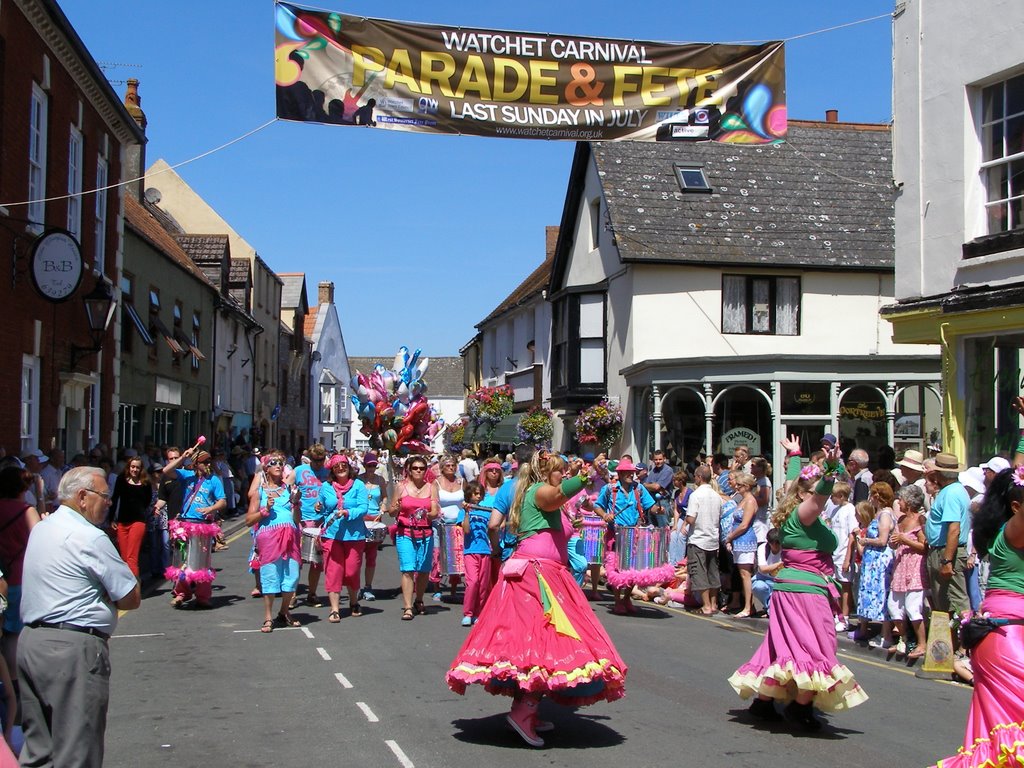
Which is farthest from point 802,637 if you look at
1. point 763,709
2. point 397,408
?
point 397,408

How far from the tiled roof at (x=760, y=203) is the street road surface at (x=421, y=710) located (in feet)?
50.0

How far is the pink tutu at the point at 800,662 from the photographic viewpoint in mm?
7352

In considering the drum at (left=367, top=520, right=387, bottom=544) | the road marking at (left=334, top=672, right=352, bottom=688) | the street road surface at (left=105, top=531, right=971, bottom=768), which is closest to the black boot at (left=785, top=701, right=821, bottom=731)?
the street road surface at (left=105, top=531, right=971, bottom=768)

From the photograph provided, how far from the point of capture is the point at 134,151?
36.5m

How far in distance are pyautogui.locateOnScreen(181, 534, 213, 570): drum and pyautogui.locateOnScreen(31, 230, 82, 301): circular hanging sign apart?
16.1 feet

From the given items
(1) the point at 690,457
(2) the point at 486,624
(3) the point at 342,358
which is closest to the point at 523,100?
(2) the point at 486,624

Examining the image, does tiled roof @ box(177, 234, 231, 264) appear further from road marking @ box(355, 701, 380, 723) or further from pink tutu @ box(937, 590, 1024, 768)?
pink tutu @ box(937, 590, 1024, 768)

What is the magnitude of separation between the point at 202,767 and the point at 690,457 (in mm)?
19601

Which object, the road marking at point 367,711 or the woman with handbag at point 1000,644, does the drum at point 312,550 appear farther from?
the woman with handbag at point 1000,644

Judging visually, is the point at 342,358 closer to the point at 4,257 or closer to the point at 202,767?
the point at 4,257

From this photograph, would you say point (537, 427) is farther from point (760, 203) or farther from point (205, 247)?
point (205, 247)

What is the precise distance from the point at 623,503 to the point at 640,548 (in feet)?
2.60

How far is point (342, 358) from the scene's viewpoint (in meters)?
74.1

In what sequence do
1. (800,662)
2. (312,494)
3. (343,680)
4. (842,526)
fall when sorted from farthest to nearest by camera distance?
(312,494), (842,526), (343,680), (800,662)
